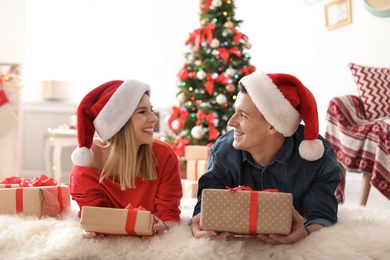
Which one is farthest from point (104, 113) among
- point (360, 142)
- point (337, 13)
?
point (337, 13)

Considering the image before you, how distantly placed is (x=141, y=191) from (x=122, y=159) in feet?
0.48

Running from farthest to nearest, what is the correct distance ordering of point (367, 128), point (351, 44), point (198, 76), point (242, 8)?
point (242, 8)
point (351, 44)
point (198, 76)
point (367, 128)

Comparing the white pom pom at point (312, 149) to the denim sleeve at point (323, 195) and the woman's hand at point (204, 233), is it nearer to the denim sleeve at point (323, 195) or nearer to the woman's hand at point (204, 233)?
the denim sleeve at point (323, 195)

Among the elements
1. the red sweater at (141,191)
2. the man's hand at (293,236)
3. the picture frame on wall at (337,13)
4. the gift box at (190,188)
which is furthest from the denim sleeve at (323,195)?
the picture frame on wall at (337,13)

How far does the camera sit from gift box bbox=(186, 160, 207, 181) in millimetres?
3673

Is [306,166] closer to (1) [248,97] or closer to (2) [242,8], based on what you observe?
(1) [248,97]

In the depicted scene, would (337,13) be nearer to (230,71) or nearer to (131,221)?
(230,71)

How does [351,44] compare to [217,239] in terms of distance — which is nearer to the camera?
[217,239]

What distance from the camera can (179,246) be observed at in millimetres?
1536

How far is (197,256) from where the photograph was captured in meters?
1.47

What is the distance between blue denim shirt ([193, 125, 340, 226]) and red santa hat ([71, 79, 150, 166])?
35 cm

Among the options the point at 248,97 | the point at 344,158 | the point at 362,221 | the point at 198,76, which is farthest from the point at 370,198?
the point at 248,97

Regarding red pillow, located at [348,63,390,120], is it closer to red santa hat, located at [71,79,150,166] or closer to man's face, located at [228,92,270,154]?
man's face, located at [228,92,270,154]

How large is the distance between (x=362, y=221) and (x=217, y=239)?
25.3 inches
